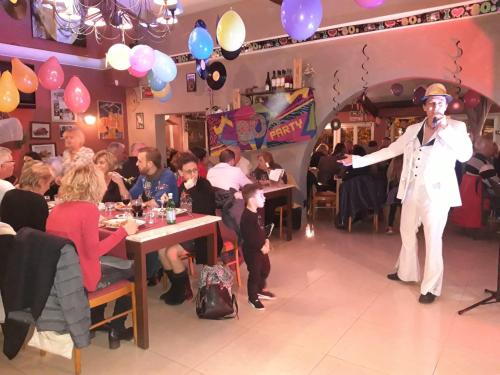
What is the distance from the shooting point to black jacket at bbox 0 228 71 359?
82.4 inches

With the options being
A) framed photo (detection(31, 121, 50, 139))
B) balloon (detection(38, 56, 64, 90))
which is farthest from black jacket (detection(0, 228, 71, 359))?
framed photo (detection(31, 121, 50, 139))

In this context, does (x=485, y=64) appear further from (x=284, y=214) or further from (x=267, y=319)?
(x=267, y=319)

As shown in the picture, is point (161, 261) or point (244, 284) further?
point (244, 284)

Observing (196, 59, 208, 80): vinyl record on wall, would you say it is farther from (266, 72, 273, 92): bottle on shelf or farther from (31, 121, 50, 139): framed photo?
(31, 121, 50, 139): framed photo

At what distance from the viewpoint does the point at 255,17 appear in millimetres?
6414

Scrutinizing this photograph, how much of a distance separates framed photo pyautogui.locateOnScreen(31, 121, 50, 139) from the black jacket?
536cm

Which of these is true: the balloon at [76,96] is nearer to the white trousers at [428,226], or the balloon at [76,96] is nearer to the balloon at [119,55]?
the balloon at [119,55]

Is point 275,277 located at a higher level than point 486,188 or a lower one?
lower

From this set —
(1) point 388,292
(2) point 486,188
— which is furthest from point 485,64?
(1) point 388,292

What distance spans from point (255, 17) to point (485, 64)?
344cm

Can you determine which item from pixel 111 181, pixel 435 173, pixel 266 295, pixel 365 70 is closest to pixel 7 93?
pixel 111 181

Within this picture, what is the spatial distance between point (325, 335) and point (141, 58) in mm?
3812

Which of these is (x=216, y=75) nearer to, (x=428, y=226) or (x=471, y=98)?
(x=471, y=98)

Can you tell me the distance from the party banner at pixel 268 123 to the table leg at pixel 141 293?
13.7 feet
